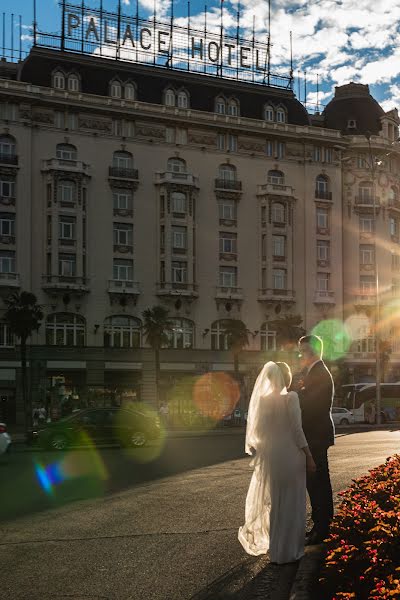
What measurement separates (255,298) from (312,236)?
7144mm

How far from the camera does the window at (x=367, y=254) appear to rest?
65.1m

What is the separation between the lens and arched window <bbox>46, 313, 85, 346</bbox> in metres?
54.6

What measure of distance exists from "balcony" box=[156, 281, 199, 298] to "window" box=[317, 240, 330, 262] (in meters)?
11.4

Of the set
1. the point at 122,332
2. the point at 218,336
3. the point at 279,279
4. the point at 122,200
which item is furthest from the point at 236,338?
the point at 122,200

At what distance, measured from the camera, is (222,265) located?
59.9 metres

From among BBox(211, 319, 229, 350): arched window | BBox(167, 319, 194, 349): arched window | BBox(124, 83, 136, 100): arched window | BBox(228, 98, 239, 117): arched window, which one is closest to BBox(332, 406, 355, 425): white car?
BBox(211, 319, 229, 350): arched window

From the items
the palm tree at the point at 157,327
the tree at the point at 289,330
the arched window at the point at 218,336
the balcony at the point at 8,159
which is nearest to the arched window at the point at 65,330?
the palm tree at the point at 157,327

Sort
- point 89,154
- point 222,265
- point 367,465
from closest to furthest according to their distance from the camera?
point 367,465 < point 89,154 < point 222,265

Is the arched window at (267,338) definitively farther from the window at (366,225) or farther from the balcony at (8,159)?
the balcony at (8,159)

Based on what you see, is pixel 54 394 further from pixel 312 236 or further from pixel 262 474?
pixel 262 474

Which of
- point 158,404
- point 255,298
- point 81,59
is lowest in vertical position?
point 158,404

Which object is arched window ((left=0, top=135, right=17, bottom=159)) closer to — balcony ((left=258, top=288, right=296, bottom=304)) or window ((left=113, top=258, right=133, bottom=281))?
window ((left=113, top=258, right=133, bottom=281))

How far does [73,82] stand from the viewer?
2267 inches

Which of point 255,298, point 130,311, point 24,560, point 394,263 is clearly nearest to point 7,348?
point 130,311
